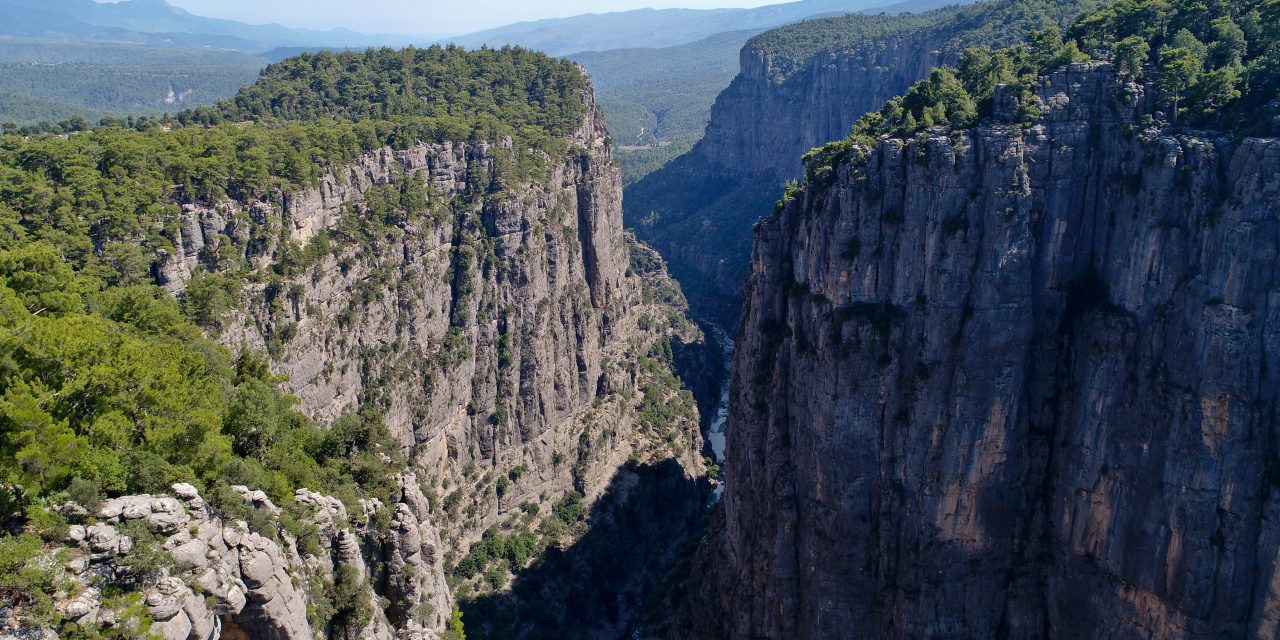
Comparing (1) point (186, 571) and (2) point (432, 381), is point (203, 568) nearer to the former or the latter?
(1) point (186, 571)

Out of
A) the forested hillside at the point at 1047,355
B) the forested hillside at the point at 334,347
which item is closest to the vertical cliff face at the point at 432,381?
the forested hillside at the point at 334,347

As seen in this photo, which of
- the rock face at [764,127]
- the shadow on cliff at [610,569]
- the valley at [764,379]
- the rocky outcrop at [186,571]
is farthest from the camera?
the rock face at [764,127]

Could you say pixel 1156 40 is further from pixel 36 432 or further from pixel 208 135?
pixel 208 135

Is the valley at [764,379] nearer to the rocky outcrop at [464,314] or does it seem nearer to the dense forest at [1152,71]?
the dense forest at [1152,71]

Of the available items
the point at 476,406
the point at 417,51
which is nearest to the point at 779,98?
the point at 417,51

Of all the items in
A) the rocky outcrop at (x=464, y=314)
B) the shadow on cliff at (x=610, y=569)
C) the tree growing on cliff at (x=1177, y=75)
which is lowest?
the shadow on cliff at (x=610, y=569)

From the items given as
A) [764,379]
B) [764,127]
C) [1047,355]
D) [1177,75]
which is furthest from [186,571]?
[764,127]
